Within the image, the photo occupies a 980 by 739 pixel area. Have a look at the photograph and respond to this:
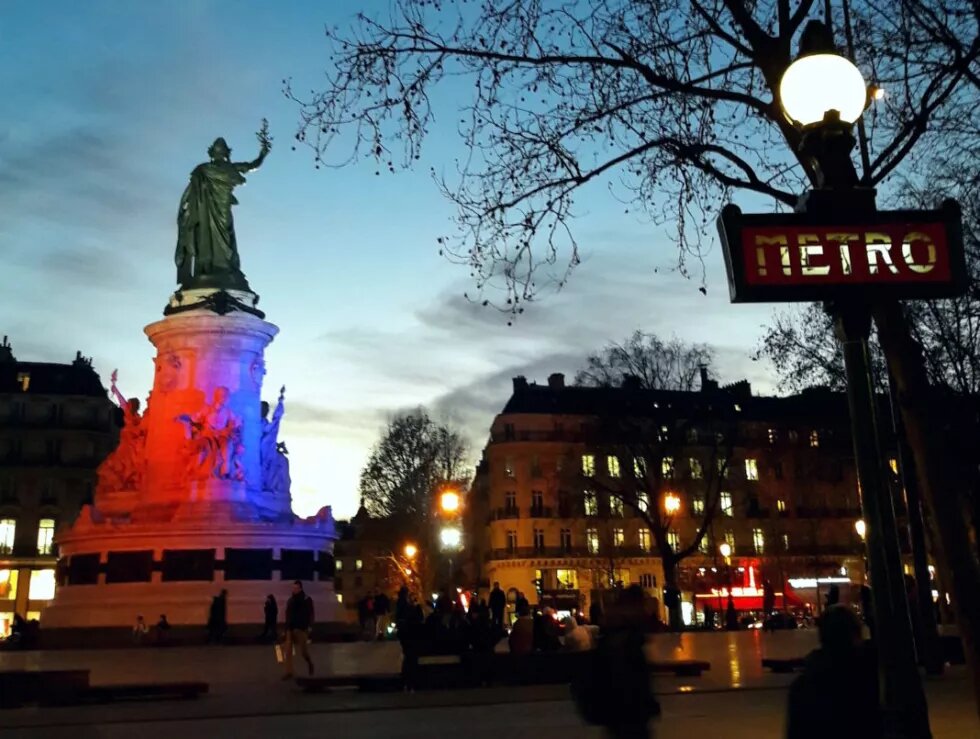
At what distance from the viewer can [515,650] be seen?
56.4 ft

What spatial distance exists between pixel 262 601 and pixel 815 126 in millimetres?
26599

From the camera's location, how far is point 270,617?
91.6ft

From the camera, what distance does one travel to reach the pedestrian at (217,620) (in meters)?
27.2

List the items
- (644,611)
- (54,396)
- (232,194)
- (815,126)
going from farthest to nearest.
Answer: (54,396)
(232,194)
(815,126)
(644,611)

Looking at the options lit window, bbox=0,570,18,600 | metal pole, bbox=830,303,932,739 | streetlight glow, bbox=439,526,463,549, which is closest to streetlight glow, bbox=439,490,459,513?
streetlight glow, bbox=439,526,463,549

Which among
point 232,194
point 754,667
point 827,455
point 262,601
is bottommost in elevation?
point 754,667

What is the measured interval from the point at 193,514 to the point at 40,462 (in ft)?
145

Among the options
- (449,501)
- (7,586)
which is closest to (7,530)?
(7,586)

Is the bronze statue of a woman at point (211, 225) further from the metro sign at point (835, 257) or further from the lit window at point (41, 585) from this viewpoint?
the lit window at point (41, 585)

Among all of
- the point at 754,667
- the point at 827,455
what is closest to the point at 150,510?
the point at 754,667

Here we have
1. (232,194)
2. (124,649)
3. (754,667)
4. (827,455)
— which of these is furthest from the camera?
(827,455)

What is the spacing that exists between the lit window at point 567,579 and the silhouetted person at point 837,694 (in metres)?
65.6

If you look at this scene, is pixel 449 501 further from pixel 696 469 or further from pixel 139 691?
pixel 696 469

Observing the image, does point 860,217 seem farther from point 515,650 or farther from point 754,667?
point 754,667
